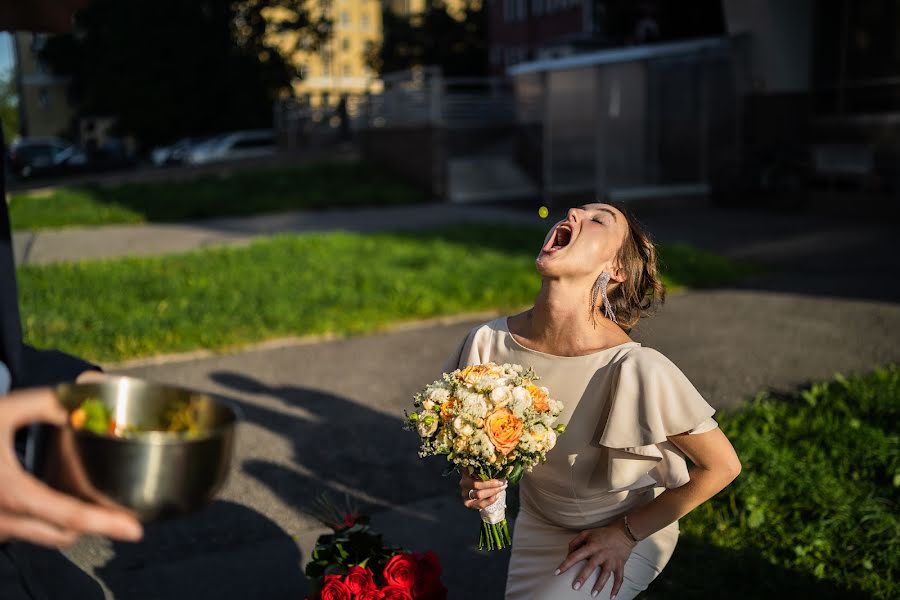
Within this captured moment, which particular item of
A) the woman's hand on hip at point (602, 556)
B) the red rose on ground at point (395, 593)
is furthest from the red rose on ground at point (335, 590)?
the woman's hand on hip at point (602, 556)

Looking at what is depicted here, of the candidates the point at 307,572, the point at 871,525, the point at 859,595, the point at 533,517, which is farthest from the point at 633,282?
the point at 871,525

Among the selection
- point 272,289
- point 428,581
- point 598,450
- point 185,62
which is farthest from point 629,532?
point 185,62

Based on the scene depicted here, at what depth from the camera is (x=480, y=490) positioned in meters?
2.64

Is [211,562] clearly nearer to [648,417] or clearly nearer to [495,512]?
[495,512]

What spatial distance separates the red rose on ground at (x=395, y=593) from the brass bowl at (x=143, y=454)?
5.51ft

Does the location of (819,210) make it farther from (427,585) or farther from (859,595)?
(427,585)

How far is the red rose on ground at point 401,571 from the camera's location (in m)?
2.99

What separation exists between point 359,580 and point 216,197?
63.8ft

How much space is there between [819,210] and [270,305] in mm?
12764

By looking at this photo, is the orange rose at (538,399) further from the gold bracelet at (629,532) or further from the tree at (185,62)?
the tree at (185,62)

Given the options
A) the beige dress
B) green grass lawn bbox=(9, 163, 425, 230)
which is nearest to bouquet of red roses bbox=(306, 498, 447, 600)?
the beige dress

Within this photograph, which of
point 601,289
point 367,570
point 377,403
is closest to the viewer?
point 601,289

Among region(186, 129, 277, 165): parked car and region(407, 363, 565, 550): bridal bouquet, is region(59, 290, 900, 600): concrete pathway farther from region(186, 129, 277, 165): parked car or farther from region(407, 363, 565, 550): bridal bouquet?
region(186, 129, 277, 165): parked car

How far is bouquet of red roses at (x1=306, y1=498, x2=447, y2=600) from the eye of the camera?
2969mm
